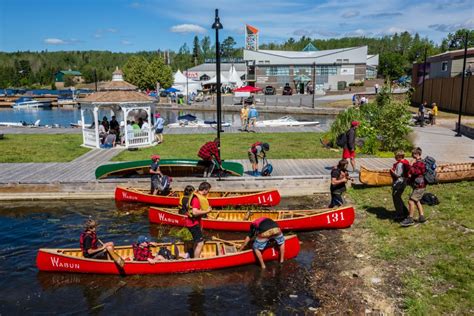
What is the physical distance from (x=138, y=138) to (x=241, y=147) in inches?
247

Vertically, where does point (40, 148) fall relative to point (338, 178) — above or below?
below

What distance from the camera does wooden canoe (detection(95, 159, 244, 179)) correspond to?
55.4ft

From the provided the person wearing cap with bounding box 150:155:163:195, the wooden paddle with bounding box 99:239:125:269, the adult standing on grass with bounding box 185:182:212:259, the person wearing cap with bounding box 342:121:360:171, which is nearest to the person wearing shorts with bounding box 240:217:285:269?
the adult standing on grass with bounding box 185:182:212:259

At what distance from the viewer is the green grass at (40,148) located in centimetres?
2150

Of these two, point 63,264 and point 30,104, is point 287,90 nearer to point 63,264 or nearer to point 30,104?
point 30,104

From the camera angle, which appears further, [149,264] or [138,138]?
[138,138]

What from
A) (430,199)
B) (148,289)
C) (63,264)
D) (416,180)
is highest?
(416,180)

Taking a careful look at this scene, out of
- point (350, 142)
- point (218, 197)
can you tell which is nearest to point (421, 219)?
point (350, 142)

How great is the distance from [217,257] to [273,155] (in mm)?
11926

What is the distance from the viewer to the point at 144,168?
17.4 metres

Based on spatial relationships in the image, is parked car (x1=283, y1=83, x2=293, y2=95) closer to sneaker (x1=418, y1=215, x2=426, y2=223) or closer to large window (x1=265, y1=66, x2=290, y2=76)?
large window (x1=265, y1=66, x2=290, y2=76)

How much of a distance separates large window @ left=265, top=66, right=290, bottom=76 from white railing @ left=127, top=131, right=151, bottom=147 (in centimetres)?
6251

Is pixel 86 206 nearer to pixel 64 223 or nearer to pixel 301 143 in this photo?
pixel 64 223

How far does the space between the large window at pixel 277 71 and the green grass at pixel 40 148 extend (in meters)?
59.8
